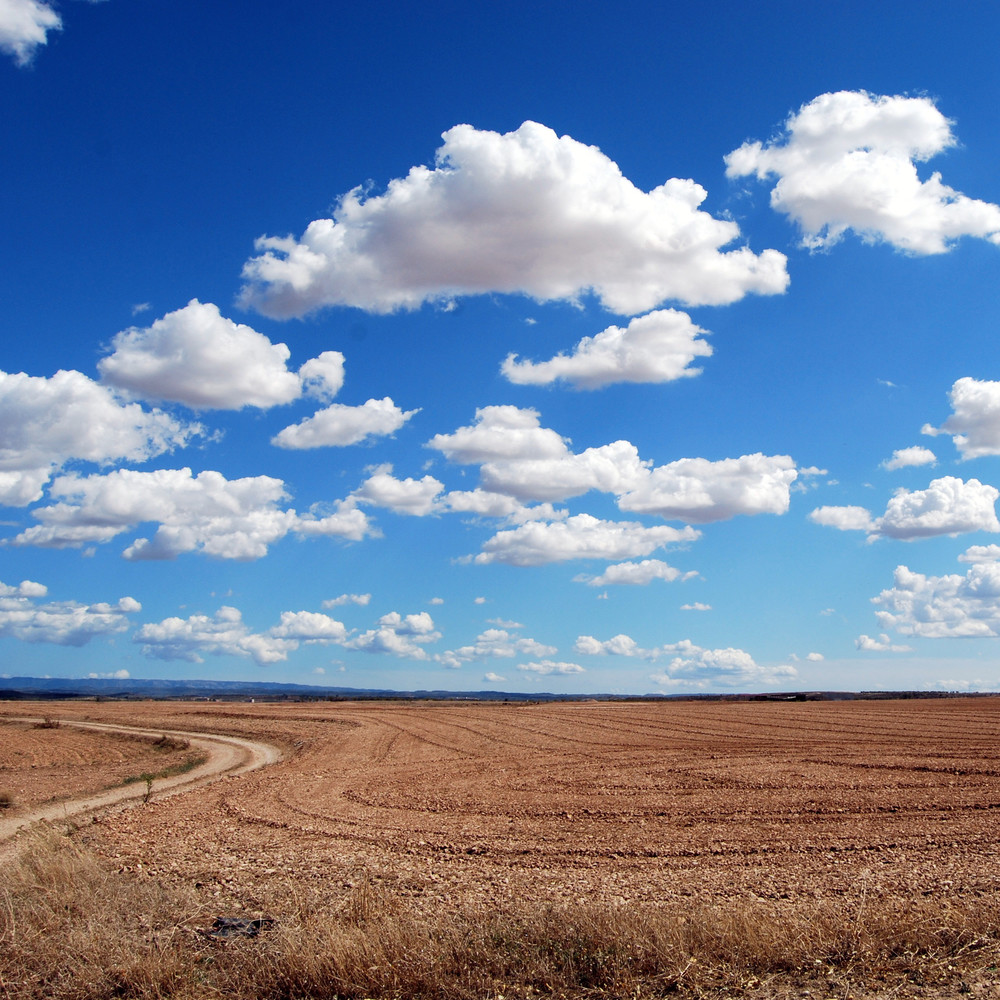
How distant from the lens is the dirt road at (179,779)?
2203 cm

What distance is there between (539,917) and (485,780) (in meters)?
17.3

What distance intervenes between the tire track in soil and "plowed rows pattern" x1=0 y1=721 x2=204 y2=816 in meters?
1.02

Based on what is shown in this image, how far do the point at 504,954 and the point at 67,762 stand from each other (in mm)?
35932

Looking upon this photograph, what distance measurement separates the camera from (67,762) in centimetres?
3775

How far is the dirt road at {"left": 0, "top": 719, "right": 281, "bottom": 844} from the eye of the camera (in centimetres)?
2203

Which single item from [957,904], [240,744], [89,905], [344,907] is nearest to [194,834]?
[89,905]

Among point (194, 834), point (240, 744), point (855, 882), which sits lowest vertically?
point (240, 744)

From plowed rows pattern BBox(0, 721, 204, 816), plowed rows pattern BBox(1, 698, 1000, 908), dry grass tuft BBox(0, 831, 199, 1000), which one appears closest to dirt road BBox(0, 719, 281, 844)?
plowed rows pattern BBox(0, 721, 204, 816)

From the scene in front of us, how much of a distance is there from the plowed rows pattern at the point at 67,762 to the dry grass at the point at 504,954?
16782mm

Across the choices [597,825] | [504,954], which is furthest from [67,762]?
[504,954]

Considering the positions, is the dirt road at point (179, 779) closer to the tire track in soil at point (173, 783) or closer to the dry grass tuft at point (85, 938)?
the tire track in soil at point (173, 783)

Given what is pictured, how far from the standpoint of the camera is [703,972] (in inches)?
324

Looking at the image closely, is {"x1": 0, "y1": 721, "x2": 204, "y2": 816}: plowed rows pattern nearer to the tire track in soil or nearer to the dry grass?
the tire track in soil

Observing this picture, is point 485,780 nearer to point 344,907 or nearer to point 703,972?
point 344,907
